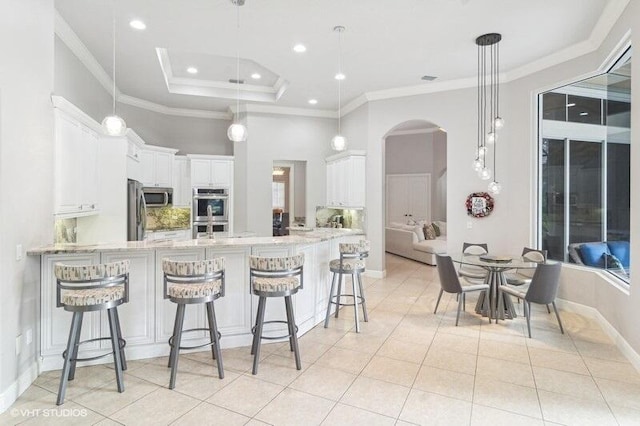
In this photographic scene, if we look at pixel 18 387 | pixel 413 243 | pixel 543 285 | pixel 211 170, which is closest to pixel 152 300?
pixel 18 387

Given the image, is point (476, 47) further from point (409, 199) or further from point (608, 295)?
point (409, 199)

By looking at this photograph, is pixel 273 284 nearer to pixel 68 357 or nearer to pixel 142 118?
pixel 68 357

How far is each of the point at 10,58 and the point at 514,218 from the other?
20.5ft

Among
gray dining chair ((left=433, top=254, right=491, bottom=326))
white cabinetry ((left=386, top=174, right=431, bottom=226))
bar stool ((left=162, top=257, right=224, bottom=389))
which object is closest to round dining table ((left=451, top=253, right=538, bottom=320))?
gray dining chair ((left=433, top=254, right=491, bottom=326))

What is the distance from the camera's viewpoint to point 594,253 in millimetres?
4906

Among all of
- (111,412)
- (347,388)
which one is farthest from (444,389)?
(111,412)

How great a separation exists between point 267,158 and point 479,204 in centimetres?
423

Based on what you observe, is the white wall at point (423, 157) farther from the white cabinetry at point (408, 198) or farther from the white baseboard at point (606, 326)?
the white baseboard at point (606, 326)

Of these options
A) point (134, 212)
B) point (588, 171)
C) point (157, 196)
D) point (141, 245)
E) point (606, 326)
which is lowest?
point (606, 326)

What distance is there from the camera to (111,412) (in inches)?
103

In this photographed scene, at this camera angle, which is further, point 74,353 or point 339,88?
point 339,88

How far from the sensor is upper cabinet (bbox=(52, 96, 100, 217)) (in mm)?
3502

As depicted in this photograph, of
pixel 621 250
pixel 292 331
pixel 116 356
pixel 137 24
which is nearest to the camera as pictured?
pixel 116 356

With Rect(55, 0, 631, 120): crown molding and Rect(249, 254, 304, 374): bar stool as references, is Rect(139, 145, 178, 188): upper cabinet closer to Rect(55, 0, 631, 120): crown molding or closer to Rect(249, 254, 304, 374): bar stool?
Rect(55, 0, 631, 120): crown molding
